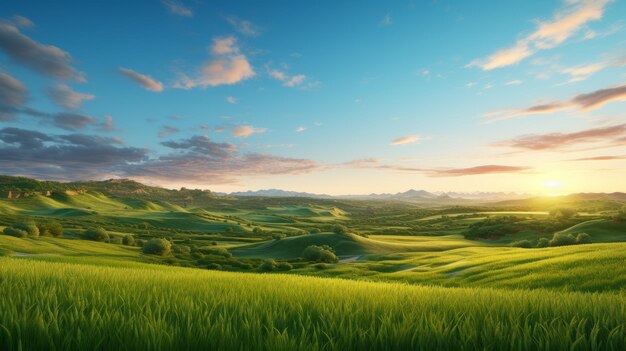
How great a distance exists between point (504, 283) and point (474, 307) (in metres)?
25.6

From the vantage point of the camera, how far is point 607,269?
23250mm

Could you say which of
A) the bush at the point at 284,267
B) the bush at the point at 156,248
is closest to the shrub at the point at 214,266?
the bush at the point at 284,267

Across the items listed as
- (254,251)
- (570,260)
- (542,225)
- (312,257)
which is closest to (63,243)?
(254,251)

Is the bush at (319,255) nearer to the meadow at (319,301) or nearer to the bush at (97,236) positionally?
the meadow at (319,301)

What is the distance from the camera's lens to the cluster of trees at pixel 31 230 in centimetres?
7446

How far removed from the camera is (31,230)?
81.0 m

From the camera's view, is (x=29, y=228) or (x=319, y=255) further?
(x=29, y=228)

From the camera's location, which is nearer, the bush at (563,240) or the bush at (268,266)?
the bush at (268,266)

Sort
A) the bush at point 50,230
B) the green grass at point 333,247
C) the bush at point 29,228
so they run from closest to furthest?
the bush at point 29,228 → the green grass at point 333,247 → the bush at point 50,230

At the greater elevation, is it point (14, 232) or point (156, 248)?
point (14, 232)

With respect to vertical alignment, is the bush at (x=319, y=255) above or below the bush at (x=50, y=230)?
below

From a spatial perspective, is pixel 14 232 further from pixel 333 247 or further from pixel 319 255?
pixel 333 247

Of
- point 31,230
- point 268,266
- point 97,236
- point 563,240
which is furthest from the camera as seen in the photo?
point 97,236

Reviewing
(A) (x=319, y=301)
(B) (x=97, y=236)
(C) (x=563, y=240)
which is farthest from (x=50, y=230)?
(C) (x=563, y=240)
